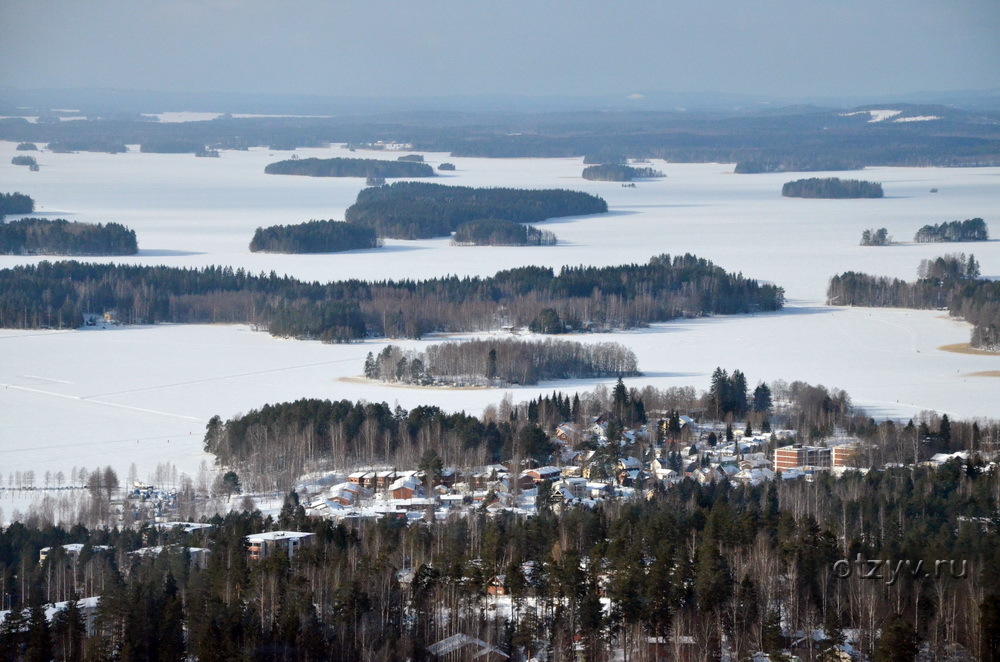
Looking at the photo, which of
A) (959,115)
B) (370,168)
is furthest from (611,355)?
(959,115)

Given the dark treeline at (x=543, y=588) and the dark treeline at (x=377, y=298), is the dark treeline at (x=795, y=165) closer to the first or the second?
the dark treeline at (x=377, y=298)

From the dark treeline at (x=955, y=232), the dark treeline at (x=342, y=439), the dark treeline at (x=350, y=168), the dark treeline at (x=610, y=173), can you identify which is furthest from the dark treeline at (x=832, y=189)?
the dark treeline at (x=342, y=439)

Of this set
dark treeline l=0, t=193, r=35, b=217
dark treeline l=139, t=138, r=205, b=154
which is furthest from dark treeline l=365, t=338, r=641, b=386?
dark treeline l=139, t=138, r=205, b=154

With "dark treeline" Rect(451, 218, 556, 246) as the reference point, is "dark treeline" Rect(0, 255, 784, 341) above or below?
below

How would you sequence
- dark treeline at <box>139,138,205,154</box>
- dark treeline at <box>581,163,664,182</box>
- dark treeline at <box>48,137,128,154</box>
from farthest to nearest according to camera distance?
dark treeline at <box>139,138,205,154</box> → dark treeline at <box>48,137,128,154</box> → dark treeline at <box>581,163,664,182</box>

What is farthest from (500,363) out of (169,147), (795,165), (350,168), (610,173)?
(169,147)

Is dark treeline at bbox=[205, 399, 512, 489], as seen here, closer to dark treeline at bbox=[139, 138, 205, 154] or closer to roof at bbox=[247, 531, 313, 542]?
roof at bbox=[247, 531, 313, 542]
